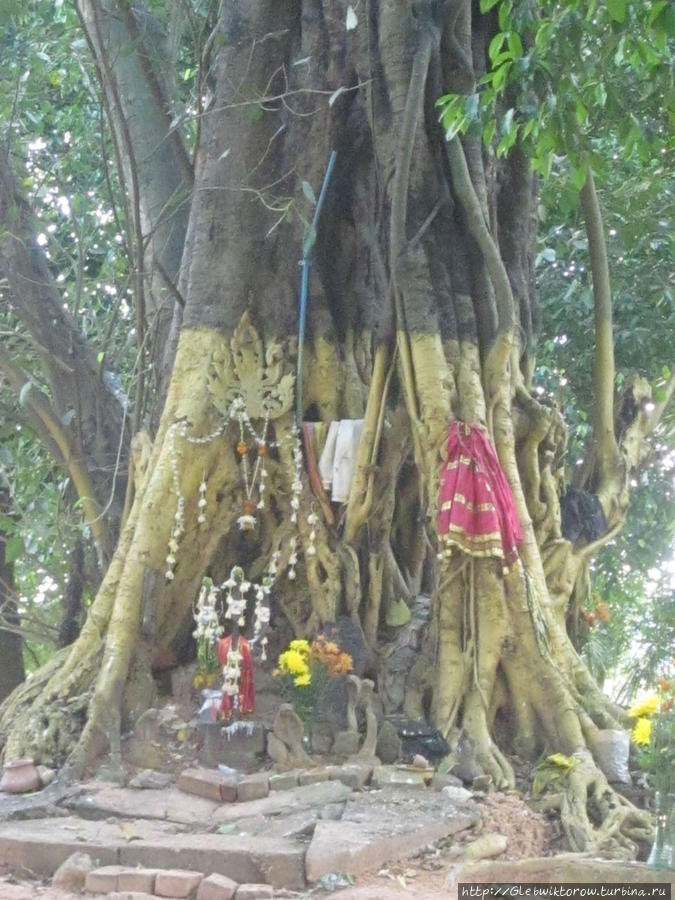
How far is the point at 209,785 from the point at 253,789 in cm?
20

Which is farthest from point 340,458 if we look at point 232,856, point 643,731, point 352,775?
point 232,856

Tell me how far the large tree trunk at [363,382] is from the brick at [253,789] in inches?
29.2

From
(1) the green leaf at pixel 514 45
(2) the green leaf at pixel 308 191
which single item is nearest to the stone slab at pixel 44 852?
(1) the green leaf at pixel 514 45

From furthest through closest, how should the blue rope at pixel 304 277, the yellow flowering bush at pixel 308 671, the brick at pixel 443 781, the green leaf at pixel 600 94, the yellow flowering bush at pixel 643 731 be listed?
the blue rope at pixel 304 277 → the green leaf at pixel 600 94 → the yellow flowering bush at pixel 308 671 → the brick at pixel 443 781 → the yellow flowering bush at pixel 643 731

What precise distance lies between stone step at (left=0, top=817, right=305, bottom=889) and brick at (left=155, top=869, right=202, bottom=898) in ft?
0.64

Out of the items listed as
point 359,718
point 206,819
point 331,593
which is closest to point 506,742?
point 359,718

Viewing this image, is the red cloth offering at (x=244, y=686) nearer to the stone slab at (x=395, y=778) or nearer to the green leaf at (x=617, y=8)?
the stone slab at (x=395, y=778)

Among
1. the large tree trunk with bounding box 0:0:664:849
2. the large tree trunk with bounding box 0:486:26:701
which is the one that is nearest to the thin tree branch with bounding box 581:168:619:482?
the large tree trunk with bounding box 0:0:664:849

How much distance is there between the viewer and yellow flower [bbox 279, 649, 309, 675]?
5258mm

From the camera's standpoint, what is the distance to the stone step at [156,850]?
3.96m

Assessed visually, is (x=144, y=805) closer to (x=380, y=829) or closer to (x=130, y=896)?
(x=130, y=896)

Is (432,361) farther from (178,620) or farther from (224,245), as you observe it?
(178,620)

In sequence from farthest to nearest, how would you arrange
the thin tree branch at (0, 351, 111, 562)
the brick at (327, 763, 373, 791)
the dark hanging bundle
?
the thin tree branch at (0, 351, 111, 562) → the dark hanging bundle → the brick at (327, 763, 373, 791)

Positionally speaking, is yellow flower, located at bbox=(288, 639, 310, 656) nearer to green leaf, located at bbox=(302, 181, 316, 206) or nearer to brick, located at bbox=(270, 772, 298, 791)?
brick, located at bbox=(270, 772, 298, 791)
